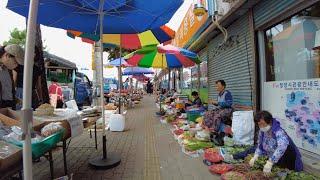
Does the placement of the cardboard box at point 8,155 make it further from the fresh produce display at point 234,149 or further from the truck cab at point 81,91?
the truck cab at point 81,91

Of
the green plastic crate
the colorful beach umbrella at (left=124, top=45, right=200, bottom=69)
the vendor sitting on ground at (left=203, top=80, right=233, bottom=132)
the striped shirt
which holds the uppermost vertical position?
the colorful beach umbrella at (left=124, top=45, right=200, bottom=69)

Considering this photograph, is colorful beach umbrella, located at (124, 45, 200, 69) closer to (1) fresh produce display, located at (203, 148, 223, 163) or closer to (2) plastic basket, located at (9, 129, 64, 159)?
(1) fresh produce display, located at (203, 148, 223, 163)

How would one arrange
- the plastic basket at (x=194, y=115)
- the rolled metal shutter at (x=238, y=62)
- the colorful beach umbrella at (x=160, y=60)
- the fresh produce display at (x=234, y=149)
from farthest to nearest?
1. the colorful beach umbrella at (x=160, y=60)
2. the plastic basket at (x=194, y=115)
3. the rolled metal shutter at (x=238, y=62)
4. the fresh produce display at (x=234, y=149)

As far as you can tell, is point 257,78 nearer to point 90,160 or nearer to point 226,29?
point 226,29

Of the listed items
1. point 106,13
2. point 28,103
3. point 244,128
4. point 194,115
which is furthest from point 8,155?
point 194,115

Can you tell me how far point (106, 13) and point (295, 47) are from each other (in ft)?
12.0

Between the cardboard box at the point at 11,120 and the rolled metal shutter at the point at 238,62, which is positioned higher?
the rolled metal shutter at the point at 238,62

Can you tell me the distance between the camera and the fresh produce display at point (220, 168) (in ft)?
16.9

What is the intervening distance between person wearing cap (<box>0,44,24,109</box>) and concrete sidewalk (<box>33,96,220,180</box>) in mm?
1347

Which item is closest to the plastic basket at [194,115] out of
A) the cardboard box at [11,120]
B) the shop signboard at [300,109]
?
the shop signboard at [300,109]

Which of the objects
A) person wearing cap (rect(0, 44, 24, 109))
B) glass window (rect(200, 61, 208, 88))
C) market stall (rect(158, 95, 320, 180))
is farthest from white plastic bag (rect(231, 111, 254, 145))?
glass window (rect(200, 61, 208, 88))

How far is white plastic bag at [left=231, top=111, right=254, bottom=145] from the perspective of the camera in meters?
6.62

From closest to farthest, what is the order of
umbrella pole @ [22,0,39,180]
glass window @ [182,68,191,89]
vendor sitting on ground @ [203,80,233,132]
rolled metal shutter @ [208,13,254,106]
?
1. umbrella pole @ [22,0,39,180]
2. vendor sitting on ground @ [203,80,233,132]
3. rolled metal shutter @ [208,13,254,106]
4. glass window @ [182,68,191,89]

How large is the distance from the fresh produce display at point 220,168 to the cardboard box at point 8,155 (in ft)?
10.3
